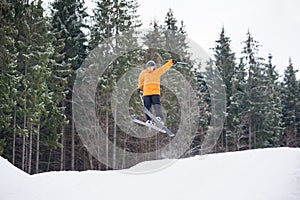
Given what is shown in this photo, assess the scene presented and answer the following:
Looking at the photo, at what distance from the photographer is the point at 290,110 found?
37.6m

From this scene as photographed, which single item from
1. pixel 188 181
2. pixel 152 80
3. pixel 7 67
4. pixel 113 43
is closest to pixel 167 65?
pixel 152 80

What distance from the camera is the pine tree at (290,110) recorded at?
36406mm

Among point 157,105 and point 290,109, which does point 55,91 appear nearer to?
point 157,105

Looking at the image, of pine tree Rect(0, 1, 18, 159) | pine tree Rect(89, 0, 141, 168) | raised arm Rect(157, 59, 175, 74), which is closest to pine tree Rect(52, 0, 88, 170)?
pine tree Rect(89, 0, 141, 168)

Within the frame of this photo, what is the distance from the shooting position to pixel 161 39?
28.1 m

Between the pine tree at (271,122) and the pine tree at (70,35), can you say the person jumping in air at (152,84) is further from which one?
the pine tree at (271,122)

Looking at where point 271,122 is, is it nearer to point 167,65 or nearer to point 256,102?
point 256,102

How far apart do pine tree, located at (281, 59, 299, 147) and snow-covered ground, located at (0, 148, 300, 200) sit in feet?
89.3

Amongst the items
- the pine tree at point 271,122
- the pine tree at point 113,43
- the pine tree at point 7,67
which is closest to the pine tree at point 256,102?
the pine tree at point 271,122

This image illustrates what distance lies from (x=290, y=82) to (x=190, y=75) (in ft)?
48.6

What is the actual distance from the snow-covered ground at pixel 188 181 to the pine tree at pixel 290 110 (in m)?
27.2

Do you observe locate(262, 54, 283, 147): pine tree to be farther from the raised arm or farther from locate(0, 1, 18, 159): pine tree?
the raised arm

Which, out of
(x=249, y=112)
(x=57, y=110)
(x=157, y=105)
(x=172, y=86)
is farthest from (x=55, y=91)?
(x=249, y=112)

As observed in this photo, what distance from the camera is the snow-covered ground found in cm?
839
